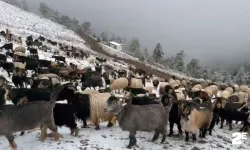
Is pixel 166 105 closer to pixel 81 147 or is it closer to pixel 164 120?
pixel 164 120

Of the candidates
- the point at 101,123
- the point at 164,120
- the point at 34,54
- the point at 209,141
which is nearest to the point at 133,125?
the point at 164,120

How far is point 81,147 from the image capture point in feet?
31.0

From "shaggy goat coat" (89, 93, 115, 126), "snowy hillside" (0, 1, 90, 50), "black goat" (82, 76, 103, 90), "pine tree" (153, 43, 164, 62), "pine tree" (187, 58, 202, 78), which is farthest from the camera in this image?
"pine tree" (153, 43, 164, 62)

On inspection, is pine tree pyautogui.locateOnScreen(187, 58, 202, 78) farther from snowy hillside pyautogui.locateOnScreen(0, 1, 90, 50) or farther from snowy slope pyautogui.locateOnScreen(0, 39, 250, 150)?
snowy slope pyautogui.locateOnScreen(0, 39, 250, 150)

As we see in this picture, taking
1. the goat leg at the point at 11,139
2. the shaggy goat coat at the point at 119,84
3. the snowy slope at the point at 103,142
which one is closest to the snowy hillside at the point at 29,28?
the shaggy goat coat at the point at 119,84

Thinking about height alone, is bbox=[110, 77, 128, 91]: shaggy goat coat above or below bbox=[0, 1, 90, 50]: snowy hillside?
below

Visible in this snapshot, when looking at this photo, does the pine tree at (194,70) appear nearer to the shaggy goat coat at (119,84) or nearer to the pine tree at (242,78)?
the pine tree at (242,78)

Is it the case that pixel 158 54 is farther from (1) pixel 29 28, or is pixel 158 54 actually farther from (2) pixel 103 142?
(2) pixel 103 142

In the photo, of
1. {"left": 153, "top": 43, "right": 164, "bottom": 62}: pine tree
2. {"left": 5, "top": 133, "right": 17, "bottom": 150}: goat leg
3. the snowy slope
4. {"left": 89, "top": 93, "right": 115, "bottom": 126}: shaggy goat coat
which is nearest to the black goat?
the snowy slope

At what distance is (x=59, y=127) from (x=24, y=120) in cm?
227

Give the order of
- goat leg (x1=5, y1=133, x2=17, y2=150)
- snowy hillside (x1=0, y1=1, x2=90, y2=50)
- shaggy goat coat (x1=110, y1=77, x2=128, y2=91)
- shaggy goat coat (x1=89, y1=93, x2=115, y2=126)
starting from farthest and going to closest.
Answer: snowy hillside (x1=0, y1=1, x2=90, y2=50) → shaggy goat coat (x1=110, y1=77, x2=128, y2=91) → shaggy goat coat (x1=89, y1=93, x2=115, y2=126) → goat leg (x1=5, y1=133, x2=17, y2=150)

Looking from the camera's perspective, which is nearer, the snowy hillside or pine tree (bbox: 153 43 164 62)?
the snowy hillside

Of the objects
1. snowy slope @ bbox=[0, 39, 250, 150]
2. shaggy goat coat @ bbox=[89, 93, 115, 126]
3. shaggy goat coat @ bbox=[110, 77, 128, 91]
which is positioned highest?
shaggy goat coat @ bbox=[110, 77, 128, 91]

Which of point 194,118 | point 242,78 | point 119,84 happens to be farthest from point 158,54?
point 194,118
